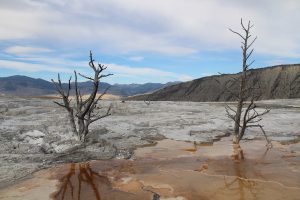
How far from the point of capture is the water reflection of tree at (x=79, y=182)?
763 cm

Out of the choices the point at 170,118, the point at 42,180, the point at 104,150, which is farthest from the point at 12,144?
the point at 170,118

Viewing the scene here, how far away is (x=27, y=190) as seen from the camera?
7867 mm

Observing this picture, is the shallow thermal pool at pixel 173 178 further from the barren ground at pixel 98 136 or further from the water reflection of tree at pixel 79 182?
the barren ground at pixel 98 136

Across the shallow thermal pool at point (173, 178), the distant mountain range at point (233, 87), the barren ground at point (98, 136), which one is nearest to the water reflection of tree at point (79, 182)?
the shallow thermal pool at point (173, 178)

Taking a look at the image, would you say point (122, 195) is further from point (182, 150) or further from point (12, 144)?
point (12, 144)

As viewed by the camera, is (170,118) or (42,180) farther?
(170,118)

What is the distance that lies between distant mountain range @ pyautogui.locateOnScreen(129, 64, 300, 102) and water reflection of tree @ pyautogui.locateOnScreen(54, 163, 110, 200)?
65609mm

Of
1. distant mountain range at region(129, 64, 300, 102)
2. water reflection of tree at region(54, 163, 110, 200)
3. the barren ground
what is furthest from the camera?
distant mountain range at region(129, 64, 300, 102)

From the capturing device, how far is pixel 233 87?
76688 millimetres

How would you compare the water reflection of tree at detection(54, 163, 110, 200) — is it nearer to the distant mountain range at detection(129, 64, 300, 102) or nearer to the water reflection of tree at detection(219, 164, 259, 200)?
the water reflection of tree at detection(219, 164, 259, 200)

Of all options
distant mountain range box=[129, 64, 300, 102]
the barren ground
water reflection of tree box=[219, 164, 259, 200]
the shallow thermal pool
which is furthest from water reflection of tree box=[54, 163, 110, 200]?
distant mountain range box=[129, 64, 300, 102]

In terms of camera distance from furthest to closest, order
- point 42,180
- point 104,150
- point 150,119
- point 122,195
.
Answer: point 150,119 → point 104,150 → point 42,180 → point 122,195

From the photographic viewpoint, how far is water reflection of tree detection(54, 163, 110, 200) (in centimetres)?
763

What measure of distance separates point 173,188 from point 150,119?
1155cm
